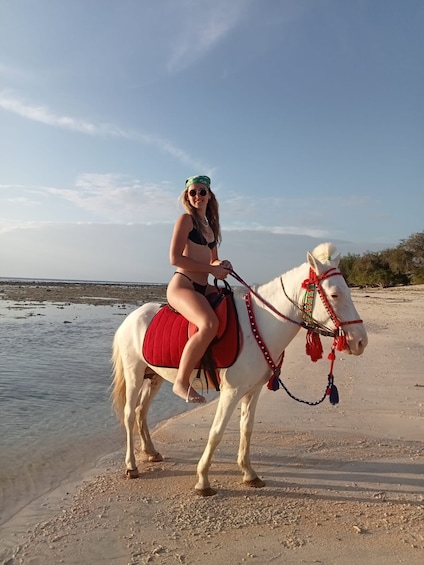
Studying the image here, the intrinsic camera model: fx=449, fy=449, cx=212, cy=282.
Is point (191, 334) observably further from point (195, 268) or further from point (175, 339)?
point (195, 268)

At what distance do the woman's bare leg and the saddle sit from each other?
12 centimetres

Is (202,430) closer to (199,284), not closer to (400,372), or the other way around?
(199,284)

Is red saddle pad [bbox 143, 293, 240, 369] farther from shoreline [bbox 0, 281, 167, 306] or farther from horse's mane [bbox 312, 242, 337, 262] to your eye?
shoreline [bbox 0, 281, 167, 306]

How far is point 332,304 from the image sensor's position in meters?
3.63

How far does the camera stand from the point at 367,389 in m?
7.71

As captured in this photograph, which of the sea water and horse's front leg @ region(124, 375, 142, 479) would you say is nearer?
the sea water

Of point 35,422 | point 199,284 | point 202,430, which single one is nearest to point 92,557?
point 199,284

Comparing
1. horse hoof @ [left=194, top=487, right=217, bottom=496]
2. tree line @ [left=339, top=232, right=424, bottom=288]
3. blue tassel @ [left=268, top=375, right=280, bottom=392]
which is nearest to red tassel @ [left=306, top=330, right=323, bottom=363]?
blue tassel @ [left=268, top=375, right=280, bottom=392]

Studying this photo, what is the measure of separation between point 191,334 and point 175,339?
26 cm

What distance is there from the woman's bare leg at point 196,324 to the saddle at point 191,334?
121 mm

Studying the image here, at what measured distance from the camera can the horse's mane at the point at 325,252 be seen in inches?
152

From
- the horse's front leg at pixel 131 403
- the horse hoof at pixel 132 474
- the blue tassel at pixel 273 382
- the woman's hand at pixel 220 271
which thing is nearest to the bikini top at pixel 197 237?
the woman's hand at pixel 220 271

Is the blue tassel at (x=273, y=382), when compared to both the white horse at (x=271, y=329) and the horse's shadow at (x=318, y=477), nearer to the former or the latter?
the white horse at (x=271, y=329)

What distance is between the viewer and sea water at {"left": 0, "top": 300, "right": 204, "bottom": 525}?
4465 mm
